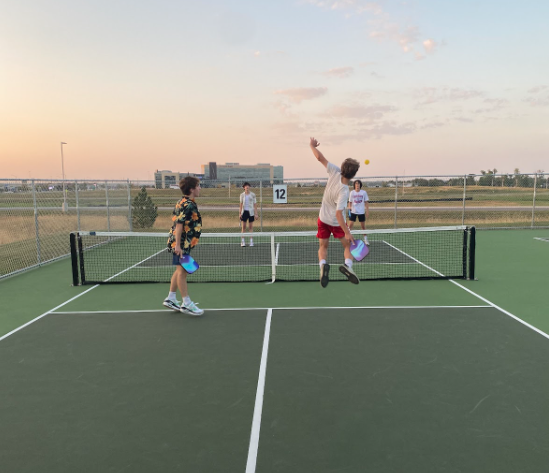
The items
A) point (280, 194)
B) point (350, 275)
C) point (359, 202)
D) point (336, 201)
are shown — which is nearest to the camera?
point (336, 201)

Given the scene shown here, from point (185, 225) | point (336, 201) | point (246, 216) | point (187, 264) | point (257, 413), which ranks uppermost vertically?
point (336, 201)

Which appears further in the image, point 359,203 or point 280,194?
point 280,194

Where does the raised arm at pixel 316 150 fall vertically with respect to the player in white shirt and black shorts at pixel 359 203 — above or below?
above

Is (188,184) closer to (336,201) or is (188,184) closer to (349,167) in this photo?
(336,201)

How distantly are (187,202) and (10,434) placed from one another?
342 cm

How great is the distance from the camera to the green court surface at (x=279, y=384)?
294cm

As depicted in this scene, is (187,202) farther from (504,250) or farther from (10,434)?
(504,250)

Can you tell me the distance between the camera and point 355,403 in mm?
3607

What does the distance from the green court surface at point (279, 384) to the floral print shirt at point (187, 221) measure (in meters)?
1.18

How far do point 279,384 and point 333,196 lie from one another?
269 cm

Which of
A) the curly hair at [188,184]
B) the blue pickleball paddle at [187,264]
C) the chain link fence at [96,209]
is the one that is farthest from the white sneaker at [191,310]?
the chain link fence at [96,209]

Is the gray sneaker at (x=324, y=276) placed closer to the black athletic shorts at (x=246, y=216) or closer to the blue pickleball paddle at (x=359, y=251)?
the blue pickleball paddle at (x=359, y=251)

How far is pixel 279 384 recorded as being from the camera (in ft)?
13.1

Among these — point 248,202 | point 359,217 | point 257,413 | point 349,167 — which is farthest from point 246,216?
point 257,413
